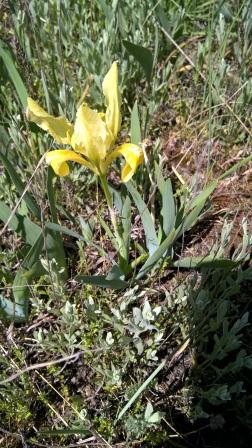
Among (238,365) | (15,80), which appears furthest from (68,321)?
(15,80)

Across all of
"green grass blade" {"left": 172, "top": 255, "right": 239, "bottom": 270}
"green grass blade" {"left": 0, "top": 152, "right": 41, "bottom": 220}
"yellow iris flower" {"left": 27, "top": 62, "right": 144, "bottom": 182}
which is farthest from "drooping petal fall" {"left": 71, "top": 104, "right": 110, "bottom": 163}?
"green grass blade" {"left": 172, "top": 255, "right": 239, "bottom": 270}

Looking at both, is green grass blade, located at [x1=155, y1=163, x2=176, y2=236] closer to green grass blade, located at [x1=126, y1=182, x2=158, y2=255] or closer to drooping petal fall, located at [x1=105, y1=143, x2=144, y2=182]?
green grass blade, located at [x1=126, y1=182, x2=158, y2=255]

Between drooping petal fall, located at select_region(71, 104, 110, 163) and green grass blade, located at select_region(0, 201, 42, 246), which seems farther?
green grass blade, located at select_region(0, 201, 42, 246)

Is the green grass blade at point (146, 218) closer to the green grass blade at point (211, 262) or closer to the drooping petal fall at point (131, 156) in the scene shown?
the green grass blade at point (211, 262)

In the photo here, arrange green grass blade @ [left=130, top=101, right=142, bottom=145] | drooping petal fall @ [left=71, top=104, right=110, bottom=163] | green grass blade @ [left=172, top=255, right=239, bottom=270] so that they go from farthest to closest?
green grass blade @ [left=130, top=101, right=142, bottom=145]
green grass blade @ [left=172, top=255, right=239, bottom=270]
drooping petal fall @ [left=71, top=104, right=110, bottom=163]

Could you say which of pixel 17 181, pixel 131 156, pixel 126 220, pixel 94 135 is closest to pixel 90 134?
pixel 94 135

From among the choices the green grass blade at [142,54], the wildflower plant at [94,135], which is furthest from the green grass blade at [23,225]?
the green grass blade at [142,54]

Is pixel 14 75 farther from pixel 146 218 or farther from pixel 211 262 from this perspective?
pixel 211 262

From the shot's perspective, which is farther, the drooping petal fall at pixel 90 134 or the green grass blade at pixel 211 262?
the green grass blade at pixel 211 262
